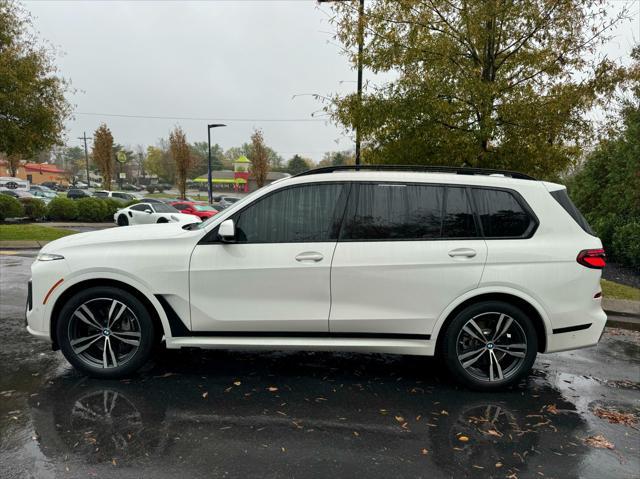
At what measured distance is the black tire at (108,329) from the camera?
407cm

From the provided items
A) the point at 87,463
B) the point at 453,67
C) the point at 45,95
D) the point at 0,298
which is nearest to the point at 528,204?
the point at 87,463

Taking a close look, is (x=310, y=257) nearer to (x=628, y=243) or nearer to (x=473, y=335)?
(x=473, y=335)

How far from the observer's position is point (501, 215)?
13.8 ft

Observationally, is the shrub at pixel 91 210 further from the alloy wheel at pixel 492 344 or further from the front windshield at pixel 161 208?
the alloy wheel at pixel 492 344

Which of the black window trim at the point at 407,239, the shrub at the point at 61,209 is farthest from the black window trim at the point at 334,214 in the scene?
the shrub at the point at 61,209

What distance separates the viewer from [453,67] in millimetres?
8117

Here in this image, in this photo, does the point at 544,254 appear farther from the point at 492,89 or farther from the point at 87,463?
the point at 492,89

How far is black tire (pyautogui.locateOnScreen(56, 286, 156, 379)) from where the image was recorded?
4066 mm

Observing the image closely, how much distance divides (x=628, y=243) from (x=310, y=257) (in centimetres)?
1135

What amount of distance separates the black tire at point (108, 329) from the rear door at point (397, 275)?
1.59 m

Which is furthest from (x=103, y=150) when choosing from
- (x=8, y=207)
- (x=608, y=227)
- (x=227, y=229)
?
(x=227, y=229)

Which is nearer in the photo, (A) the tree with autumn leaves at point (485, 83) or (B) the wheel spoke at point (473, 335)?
(B) the wheel spoke at point (473, 335)

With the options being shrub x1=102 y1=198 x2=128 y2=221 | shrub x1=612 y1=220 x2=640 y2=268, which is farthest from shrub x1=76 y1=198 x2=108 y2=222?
shrub x1=612 y1=220 x2=640 y2=268

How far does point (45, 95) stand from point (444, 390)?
52.8ft
